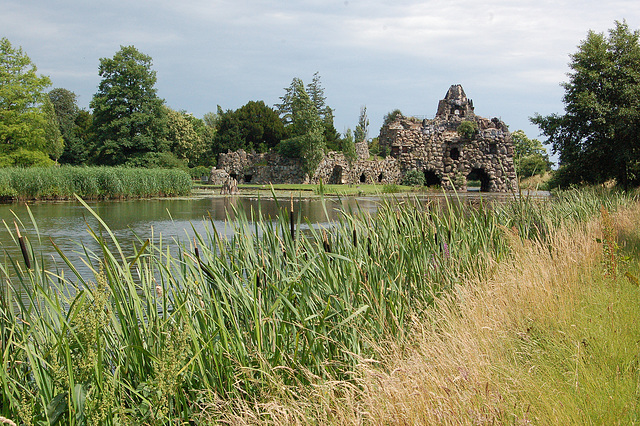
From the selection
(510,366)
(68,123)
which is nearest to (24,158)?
(68,123)

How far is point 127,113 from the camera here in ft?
128

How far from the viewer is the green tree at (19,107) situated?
1287 inches

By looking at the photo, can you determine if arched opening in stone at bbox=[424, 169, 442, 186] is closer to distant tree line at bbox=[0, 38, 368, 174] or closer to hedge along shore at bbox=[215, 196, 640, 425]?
distant tree line at bbox=[0, 38, 368, 174]

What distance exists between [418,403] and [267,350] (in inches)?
37.8

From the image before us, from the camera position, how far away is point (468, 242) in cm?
532

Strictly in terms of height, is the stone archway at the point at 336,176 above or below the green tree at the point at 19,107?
below

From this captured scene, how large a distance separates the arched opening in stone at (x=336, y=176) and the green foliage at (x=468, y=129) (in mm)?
9721

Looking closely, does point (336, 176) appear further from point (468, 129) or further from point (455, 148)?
point (468, 129)

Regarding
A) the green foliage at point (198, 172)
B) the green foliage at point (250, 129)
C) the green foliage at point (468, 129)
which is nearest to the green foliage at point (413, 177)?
the green foliage at point (468, 129)

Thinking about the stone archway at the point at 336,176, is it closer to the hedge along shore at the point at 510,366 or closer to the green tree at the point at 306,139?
the green tree at the point at 306,139

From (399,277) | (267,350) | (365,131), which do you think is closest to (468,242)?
(399,277)

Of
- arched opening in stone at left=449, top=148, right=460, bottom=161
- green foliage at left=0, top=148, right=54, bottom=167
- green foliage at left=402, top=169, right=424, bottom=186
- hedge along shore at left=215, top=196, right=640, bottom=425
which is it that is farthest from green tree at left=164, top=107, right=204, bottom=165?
hedge along shore at left=215, top=196, right=640, bottom=425

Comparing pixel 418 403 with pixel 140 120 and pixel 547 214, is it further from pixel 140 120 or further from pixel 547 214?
pixel 140 120

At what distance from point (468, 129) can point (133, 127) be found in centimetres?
2456
